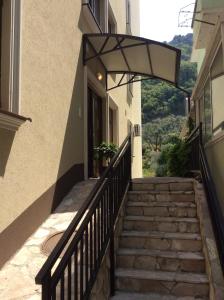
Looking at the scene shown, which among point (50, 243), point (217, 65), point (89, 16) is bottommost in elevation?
point (50, 243)

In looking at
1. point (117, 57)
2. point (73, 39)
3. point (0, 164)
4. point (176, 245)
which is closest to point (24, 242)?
point (0, 164)

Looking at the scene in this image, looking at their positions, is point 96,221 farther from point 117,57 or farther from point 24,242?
point 117,57

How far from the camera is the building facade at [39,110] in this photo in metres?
4.03

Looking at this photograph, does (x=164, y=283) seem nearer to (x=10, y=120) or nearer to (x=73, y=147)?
(x=10, y=120)

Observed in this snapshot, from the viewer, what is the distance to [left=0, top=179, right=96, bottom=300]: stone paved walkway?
10.8 feet

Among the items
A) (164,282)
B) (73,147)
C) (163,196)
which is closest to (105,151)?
(73,147)

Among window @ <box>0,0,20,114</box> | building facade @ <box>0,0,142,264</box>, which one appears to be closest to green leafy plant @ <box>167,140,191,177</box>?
building facade @ <box>0,0,142,264</box>

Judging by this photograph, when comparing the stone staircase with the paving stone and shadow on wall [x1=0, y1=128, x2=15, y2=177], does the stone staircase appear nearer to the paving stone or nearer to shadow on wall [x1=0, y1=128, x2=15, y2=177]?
the paving stone

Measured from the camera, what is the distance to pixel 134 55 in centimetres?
866

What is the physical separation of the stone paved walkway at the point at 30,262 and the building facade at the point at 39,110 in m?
0.12

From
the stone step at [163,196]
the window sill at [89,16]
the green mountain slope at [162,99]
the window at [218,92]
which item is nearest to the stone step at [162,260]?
the stone step at [163,196]

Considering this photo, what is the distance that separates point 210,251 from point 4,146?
8.98ft

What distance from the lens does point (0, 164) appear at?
12.5 feet

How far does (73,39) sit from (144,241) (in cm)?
408
